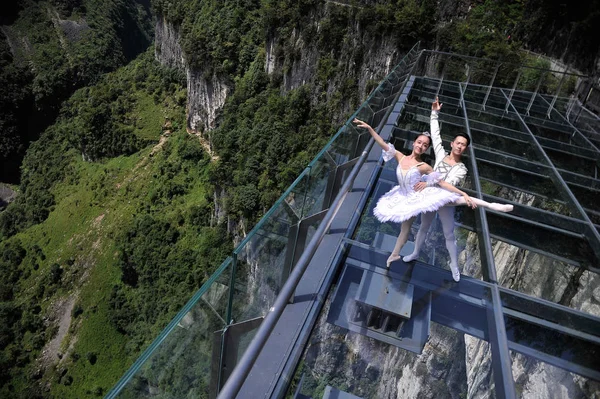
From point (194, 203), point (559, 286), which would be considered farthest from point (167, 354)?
point (194, 203)

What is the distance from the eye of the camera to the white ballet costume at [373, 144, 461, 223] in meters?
3.34

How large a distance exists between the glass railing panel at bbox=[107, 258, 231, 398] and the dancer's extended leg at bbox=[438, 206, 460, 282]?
2053 mm

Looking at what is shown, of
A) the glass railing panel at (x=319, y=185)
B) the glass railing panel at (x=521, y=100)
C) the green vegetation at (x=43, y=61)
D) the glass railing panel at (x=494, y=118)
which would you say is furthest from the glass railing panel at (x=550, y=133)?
the green vegetation at (x=43, y=61)

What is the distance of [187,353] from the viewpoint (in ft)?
6.56

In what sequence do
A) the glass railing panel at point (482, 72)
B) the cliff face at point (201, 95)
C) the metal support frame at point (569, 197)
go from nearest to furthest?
1. the metal support frame at point (569, 197)
2. the glass railing panel at point (482, 72)
3. the cliff face at point (201, 95)

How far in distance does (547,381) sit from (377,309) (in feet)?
4.43

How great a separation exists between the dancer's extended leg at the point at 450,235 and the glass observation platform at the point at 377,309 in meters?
0.10

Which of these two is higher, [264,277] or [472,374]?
[264,277]

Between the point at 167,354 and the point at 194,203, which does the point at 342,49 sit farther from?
the point at 167,354

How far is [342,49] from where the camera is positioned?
27734mm

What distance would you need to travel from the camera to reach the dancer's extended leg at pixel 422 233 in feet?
10.9

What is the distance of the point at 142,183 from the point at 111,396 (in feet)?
145

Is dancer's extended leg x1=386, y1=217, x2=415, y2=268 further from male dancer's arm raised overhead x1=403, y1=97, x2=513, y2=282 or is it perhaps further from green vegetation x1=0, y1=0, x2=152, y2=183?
green vegetation x1=0, y1=0, x2=152, y2=183

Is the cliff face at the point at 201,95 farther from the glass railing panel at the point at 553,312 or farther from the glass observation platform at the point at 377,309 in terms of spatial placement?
the glass railing panel at the point at 553,312
